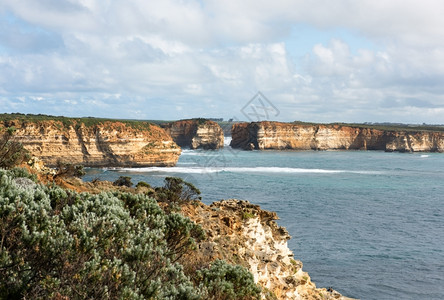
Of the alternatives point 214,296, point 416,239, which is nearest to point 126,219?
point 214,296

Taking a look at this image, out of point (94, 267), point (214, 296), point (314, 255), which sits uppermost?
point (94, 267)

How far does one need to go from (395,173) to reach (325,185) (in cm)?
2749

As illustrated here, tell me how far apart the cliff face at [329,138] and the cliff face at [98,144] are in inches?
2917

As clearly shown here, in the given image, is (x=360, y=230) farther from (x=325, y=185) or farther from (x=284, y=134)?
(x=284, y=134)

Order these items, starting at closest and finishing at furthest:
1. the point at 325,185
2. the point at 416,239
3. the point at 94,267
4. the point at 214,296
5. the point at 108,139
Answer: the point at 94,267 < the point at 214,296 < the point at 416,239 < the point at 325,185 < the point at 108,139

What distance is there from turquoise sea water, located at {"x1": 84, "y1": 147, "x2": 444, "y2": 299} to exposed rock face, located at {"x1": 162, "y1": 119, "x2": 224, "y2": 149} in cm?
7102

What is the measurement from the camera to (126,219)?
970 centimetres

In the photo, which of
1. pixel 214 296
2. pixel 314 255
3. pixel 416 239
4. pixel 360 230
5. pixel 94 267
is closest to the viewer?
pixel 94 267

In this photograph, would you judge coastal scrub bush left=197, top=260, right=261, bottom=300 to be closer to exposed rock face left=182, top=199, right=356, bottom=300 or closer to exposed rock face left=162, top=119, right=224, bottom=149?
exposed rock face left=182, top=199, right=356, bottom=300

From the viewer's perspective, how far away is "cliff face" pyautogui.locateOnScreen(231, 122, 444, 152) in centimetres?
15862

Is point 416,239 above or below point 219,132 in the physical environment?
below

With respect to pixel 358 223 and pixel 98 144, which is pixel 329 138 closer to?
pixel 98 144

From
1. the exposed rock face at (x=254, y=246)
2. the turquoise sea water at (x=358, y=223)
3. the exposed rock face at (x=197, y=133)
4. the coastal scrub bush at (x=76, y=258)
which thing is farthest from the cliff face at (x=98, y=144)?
the coastal scrub bush at (x=76, y=258)

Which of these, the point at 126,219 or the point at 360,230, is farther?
the point at 360,230
